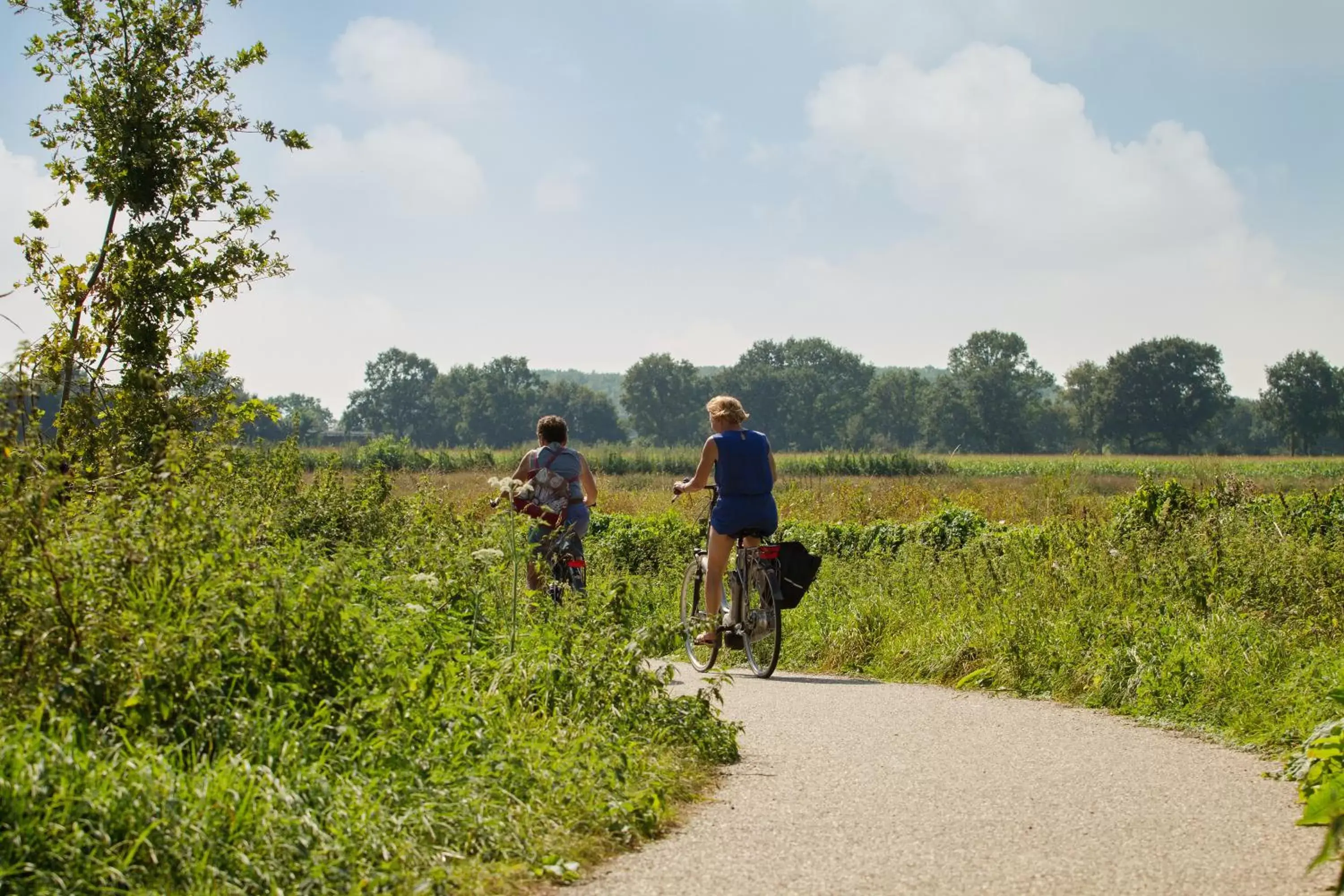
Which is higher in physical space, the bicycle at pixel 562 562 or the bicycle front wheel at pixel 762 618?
the bicycle at pixel 562 562

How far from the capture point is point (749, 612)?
994cm

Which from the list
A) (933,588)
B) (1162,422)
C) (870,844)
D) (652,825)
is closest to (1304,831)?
(870,844)

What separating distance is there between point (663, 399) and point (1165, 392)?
57469mm

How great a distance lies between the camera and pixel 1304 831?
503 centimetres

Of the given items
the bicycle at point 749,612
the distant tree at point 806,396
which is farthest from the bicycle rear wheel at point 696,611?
the distant tree at point 806,396

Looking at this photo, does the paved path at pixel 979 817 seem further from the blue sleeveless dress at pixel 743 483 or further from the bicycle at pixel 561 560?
the blue sleeveless dress at pixel 743 483

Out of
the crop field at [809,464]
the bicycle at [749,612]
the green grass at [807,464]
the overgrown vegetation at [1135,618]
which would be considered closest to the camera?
the overgrown vegetation at [1135,618]

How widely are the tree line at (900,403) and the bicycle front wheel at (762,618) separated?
101 metres

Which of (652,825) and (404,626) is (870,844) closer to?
(652,825)

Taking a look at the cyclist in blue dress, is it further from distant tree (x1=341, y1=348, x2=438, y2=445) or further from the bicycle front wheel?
distant tree (x1=341, y1=348, x2=438, y2=445)

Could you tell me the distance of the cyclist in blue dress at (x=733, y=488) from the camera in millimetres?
9773

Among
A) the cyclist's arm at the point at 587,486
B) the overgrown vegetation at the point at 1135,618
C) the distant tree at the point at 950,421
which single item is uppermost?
the distant tree at the point at 950,421

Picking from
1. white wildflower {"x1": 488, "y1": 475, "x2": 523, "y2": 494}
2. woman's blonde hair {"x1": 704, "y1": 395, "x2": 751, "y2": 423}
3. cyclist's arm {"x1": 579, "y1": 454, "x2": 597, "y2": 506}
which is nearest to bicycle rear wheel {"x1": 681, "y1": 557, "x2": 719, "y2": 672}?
cyclist's arm {"x1": 579, "y1": 454, "x2": 597, "y2": 506}

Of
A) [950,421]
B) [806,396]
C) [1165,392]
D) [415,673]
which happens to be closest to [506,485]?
[415,673]
